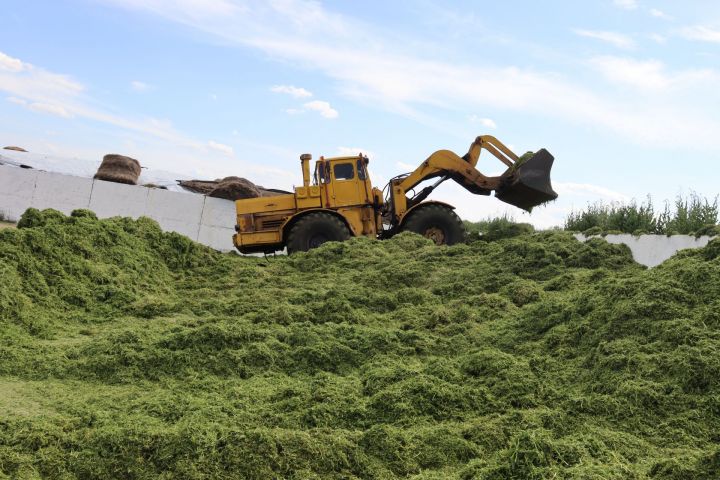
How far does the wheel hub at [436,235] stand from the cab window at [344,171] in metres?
1.86

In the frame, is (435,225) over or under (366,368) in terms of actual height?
over

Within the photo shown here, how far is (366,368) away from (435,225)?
8098 mm

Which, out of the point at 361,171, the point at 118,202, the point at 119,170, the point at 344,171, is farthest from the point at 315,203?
the point at 119,170

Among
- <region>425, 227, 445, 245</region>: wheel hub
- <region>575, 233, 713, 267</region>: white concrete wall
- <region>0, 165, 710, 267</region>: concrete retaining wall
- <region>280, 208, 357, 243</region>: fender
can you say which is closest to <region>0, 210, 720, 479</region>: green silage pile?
<region>575, 233, 713, 267</region>: white concrete wall

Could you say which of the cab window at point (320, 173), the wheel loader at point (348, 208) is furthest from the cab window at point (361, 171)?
the cab window at point (320, 173)

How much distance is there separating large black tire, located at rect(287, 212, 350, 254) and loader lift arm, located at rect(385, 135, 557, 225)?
1.38 meters

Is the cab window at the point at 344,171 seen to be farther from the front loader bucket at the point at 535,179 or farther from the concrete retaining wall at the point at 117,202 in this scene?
the concrete retaining wall at the point at 117,202

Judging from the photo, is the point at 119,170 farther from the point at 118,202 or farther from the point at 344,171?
the point at 344,171

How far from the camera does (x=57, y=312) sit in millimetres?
7824

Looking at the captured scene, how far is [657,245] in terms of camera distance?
9617 mm

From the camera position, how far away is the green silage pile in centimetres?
409

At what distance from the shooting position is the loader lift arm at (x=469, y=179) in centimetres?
1394

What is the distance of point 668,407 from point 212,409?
3.14 metres

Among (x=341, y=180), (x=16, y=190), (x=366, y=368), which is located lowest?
(x=366, y=368)
